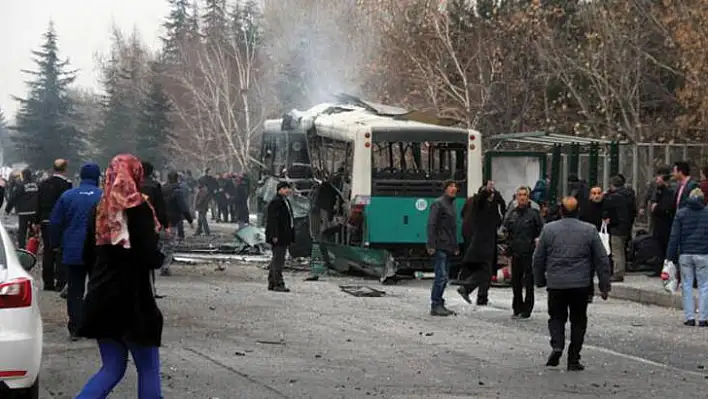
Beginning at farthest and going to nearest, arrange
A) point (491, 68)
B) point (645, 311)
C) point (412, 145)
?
point (491, 68) → point (412, 145) → point (645, 311)

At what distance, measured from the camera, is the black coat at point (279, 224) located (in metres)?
22.4

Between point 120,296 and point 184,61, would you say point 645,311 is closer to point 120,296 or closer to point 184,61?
point 120,296

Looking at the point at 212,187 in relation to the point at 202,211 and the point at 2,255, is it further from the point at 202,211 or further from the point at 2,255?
the point at 2,255

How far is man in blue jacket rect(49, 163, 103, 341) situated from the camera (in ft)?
46.5

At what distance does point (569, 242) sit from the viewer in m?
13.6

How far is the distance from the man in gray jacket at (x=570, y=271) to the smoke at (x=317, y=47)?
32999 mm

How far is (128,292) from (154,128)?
242 feet

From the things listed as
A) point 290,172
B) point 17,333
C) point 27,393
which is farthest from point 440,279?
point 290,172

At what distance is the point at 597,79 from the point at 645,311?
2039 centimetres

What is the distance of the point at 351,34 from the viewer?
204ft

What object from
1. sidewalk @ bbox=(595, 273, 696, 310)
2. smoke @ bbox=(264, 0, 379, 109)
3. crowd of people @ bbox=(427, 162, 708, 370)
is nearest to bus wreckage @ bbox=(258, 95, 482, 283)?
crowd of people @ bbox=(427, 162, 708, 370)

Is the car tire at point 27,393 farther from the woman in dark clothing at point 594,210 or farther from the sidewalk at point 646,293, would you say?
the woman in dark clothing at point 594,210

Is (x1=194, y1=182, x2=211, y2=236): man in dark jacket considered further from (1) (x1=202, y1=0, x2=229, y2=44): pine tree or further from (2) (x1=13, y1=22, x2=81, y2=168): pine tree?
(1) (x1=202, y1=0, x2=229, y2=44): pine tree

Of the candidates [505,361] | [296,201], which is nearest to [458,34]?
[296,201]
